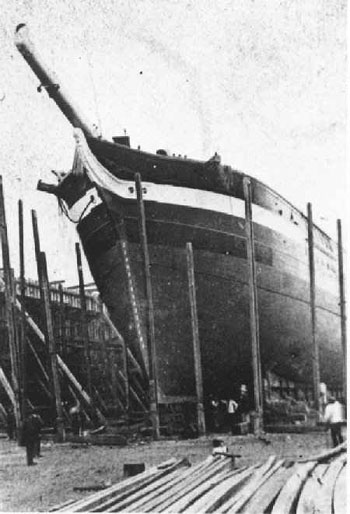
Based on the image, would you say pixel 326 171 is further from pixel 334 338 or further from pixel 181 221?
pixel 334 338

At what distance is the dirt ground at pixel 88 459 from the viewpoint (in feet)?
21.2

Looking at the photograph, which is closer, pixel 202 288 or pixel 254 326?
pixel 254 326

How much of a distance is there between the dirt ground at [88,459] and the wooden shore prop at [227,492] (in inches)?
24.9

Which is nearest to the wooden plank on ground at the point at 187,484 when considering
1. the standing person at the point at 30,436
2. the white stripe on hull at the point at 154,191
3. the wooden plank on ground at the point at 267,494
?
the wooden plank on ground at the point at 267,494

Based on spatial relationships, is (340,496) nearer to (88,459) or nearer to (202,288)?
(88,459)

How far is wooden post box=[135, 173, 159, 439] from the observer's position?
12.0 meters

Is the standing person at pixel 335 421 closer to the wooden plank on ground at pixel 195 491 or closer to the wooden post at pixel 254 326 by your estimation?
the wooden plank on ground at pixel 195 491

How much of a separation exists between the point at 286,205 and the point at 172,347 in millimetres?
4274

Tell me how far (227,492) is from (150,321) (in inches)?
276

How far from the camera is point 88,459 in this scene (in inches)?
369

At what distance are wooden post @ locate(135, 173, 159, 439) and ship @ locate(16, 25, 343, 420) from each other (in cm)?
22

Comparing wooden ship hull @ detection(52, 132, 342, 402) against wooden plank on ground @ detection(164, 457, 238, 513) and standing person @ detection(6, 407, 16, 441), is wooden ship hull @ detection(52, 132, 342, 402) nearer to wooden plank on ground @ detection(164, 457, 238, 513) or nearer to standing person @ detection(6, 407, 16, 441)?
standing person @ detection(6, 407, 16, 441)

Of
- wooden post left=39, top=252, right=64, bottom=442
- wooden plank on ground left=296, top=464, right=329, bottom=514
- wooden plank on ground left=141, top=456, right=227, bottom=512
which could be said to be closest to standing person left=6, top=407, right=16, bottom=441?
wooden post left=39, top=252, right=64, bottom=442

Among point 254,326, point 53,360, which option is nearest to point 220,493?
point 254,326
